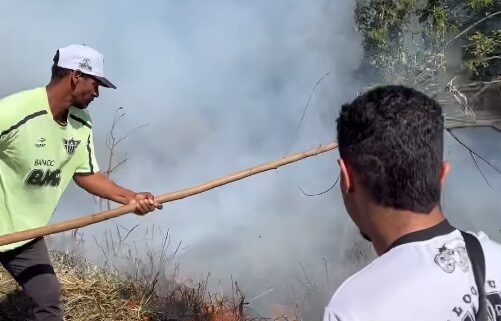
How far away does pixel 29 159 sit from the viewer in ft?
10.7

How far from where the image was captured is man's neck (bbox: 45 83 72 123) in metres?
3.36

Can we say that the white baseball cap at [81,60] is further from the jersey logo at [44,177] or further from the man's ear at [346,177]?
the man's ear at [346,177]

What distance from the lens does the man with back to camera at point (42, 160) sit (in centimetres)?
325

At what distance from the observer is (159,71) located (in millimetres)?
10648

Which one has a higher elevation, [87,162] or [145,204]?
[87,162]

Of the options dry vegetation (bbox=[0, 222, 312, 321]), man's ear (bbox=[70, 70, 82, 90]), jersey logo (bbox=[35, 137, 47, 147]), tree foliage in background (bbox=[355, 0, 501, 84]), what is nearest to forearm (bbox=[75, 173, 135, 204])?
jersey logo (bbox=[35, 137, 47, 147])

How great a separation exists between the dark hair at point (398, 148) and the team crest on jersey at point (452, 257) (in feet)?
0.27

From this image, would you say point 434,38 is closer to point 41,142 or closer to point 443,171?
point 41,142

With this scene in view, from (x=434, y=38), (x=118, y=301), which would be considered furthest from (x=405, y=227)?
(x=434, y=38)

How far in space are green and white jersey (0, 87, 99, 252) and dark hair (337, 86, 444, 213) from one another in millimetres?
2245

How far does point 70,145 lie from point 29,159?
0.26 meters

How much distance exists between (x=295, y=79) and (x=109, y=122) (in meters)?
2.64

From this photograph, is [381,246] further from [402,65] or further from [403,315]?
[402,65]

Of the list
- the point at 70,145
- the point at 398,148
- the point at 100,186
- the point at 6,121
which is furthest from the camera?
the point at 100,186
